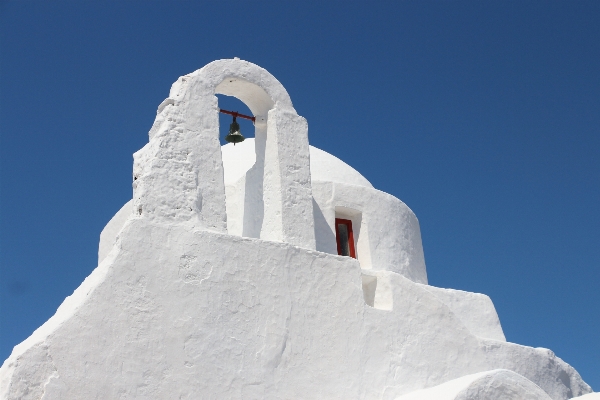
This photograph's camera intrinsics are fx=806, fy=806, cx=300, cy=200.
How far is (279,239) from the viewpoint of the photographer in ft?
32.7

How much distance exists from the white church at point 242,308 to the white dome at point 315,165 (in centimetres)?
112

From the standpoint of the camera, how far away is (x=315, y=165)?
525 inches

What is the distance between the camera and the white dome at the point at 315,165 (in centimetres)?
1300

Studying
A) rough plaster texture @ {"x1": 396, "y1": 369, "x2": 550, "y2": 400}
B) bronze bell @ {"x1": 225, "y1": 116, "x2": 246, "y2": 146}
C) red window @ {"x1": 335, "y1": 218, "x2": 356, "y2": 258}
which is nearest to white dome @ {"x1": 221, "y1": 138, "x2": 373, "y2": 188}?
red window @ {"x1": 335, "y1": 218, "x2": 356, "y2": 258}

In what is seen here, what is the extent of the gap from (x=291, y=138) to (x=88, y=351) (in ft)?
13.6

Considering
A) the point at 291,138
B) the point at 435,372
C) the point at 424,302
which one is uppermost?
the point at 291,138

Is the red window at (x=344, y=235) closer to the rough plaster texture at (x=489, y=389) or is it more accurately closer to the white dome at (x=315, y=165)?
the white dome at (x=315, y=165)

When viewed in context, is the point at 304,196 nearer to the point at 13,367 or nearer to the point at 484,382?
the point at 484,382

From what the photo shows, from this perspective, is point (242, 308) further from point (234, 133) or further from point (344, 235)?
point (344, 235)

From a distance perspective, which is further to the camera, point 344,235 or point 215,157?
point 344,235

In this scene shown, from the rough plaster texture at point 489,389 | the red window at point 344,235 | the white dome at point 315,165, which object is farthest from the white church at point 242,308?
the white dome at point 315,165

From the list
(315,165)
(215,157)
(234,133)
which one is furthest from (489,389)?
(315,165)

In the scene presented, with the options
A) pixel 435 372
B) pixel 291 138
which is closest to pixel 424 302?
pixel 435 372

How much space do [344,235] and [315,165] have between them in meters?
1.41
